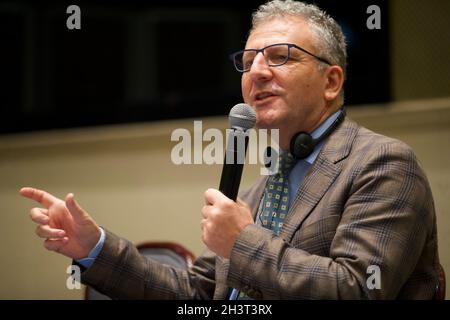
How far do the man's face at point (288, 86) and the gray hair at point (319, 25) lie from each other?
24mm

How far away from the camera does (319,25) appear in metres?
1.63

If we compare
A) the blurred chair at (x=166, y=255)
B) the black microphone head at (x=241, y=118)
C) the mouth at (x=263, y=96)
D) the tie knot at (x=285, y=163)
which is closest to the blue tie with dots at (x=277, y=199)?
the tie knot at (x=285, y=163)

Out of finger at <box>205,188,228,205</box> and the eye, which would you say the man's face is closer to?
the eye

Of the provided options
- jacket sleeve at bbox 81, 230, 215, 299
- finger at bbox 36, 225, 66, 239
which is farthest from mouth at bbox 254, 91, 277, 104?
finger at bbox 36, 225, 66, 239

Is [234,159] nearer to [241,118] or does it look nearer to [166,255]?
[241,118]

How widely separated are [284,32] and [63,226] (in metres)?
0.84

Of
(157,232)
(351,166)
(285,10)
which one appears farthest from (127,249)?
(157,232)

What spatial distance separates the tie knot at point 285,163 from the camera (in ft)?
5.23

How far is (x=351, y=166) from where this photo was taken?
1.38 metres

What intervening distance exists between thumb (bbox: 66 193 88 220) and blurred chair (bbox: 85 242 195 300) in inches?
26.0

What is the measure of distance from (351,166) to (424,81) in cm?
105

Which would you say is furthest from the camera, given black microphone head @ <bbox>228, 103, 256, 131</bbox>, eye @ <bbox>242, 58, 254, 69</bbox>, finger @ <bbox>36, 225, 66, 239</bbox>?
eye @ <bbox>242, 58, 254, 69</bbox>

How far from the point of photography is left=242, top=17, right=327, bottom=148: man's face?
61.2 inches

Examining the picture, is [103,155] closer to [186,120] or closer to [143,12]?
[186,120]
